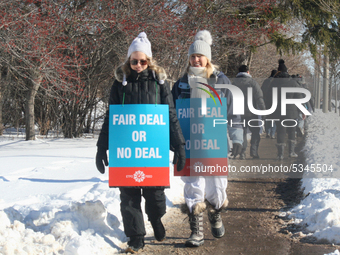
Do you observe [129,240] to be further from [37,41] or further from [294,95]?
[37,41]

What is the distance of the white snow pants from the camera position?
3.72 metres

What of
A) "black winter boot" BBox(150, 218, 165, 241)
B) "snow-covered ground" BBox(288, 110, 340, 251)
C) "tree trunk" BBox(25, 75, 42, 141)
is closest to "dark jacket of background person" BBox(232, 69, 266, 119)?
"snow-covered ground" BBox(288, 110, 340, 251)

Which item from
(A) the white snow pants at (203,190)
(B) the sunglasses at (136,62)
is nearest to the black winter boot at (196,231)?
(A) the white snow pants at (203,190)

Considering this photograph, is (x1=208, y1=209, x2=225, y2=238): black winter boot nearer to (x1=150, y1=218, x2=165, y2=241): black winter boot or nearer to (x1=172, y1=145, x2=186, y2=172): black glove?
(x1=150, y1=218, x2=165, y2=241): black winter boot

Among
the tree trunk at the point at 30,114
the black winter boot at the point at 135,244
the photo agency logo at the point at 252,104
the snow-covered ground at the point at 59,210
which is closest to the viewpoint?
the snow-covered ground at the point at 59,210

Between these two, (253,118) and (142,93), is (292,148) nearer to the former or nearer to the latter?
(253,118)

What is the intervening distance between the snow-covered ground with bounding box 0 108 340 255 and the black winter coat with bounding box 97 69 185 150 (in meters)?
0.84

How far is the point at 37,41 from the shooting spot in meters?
9.04

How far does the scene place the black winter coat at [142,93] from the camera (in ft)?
11.5

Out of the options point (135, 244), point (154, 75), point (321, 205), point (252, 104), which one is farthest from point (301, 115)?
point (135, 244)

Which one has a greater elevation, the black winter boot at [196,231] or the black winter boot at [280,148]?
the black winter boot at [280,148]

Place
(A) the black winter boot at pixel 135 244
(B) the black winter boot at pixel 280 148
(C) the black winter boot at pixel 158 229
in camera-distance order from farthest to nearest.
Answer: (B) the black winter boot at pixel 280 148, (C) the black winter boot at pixel 158 229, (A) the black winter boot at pixel 135 244

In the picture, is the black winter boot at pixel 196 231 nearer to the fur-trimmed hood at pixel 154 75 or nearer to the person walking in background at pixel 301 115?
the fur-trimmed hood at pixel 154 75

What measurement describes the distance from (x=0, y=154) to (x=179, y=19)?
6392 millimetres
